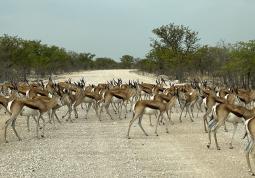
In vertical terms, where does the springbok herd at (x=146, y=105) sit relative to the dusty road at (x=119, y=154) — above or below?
above

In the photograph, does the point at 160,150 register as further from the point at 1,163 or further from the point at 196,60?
the point at 196,60

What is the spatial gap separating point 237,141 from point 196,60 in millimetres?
48910

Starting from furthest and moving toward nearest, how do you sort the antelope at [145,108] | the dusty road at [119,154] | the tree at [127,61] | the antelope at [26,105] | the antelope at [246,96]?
the tree at [127,61] → the antelope at [246,96] → the antelope at [145,108] → the antelope at [26,105] → the dusty road at [119,154]

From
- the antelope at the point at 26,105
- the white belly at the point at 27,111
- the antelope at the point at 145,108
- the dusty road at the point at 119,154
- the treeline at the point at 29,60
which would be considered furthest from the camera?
the treeline at the point at 29,60

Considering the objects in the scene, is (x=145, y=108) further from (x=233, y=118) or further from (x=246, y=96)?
(x=246, y=96)

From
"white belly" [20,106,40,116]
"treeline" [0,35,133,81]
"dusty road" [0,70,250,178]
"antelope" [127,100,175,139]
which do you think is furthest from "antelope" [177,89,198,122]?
"treeline" [0,35,133,81]

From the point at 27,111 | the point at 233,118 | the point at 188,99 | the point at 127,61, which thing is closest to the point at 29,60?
the point at 188,99

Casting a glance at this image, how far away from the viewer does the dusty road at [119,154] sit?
12.2 meters

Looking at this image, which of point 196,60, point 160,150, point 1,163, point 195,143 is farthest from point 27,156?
point 196,60

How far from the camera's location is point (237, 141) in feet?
54.0

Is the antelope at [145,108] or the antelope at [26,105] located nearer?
the antelope at [26,105]

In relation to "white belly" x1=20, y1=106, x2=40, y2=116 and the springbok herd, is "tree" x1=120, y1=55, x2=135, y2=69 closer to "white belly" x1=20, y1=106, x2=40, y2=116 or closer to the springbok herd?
the springbok herd

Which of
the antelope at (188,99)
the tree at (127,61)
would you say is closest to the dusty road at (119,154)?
the antelope at (188,99)

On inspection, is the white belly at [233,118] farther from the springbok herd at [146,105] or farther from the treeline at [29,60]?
the treeline at [29,60]
